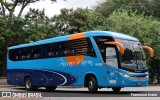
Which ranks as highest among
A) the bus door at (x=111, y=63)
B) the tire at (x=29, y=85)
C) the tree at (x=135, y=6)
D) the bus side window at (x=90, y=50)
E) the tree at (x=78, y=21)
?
the tree at (x=135, y=6)

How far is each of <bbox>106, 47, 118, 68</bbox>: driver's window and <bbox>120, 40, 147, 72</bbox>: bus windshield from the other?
1.25 ft

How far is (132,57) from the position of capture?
20.6 metres

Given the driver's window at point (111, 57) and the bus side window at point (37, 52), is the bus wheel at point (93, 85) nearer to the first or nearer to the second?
the driver's window at point (111, 57)

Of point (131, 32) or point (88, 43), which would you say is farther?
point (131, 32)

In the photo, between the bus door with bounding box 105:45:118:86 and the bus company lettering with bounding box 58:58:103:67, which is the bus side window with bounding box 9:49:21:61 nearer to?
the bus company lettering with bounding box 58:58:103:67

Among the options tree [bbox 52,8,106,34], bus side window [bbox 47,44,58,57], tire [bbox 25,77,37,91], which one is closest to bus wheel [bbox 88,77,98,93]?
bus side window [bbox 47,44,58,57]

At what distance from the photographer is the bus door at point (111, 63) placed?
20391 millimetres

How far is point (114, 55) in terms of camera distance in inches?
805

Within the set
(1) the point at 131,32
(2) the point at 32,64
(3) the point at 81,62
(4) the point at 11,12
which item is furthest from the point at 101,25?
(3) the point at 81,62

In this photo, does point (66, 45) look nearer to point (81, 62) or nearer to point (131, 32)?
point (81, 62)

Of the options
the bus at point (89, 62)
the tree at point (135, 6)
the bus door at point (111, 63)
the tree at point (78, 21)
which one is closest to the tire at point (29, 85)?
the bus at point (89, 62)

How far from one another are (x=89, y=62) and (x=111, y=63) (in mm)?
1556

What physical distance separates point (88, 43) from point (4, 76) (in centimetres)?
2112

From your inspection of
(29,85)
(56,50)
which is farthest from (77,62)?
(29,85)
